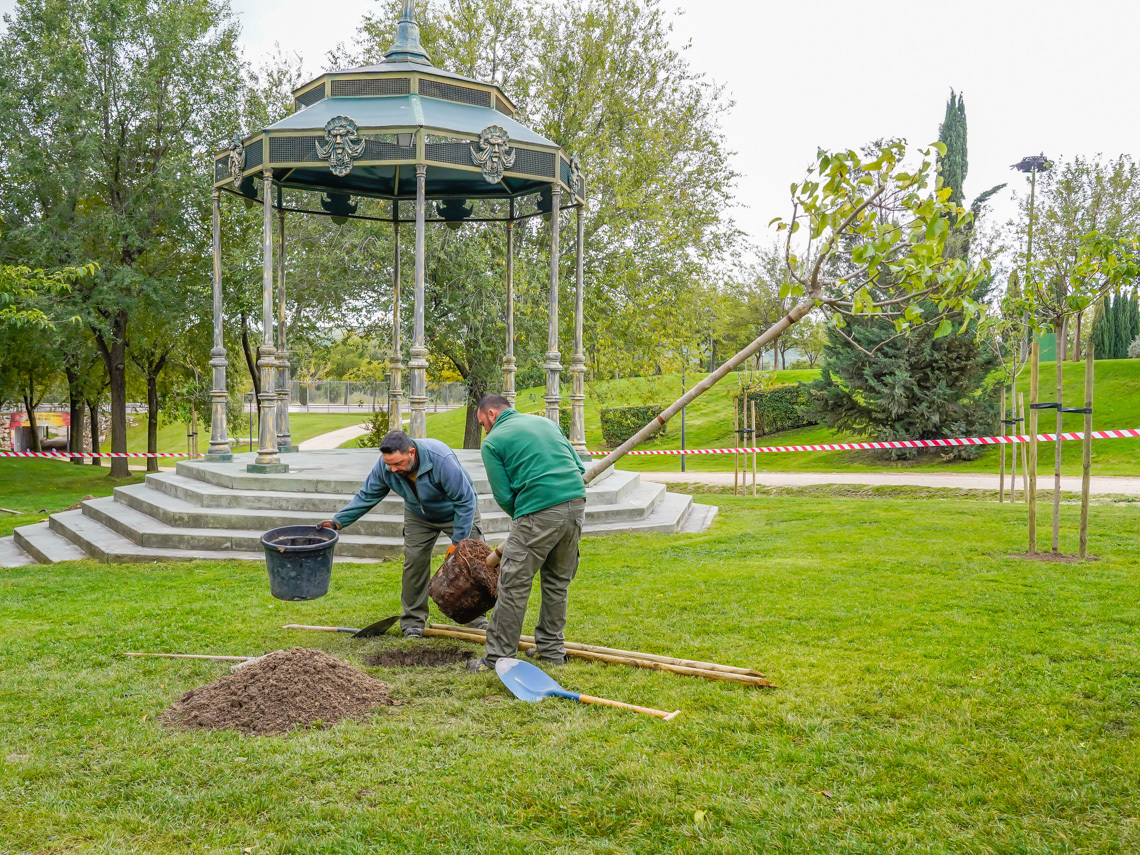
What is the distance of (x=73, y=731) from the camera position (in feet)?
13.4

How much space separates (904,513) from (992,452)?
12804mm

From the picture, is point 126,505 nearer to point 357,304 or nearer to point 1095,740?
point 357,304

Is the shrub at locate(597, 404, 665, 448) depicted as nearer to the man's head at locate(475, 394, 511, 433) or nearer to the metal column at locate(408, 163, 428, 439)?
the metal column at locate(408, 163, 428, 439)

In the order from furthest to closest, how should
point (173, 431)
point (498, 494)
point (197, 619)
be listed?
1. point (173, 431)
2. point (197, 619)
3. point (498, 494)

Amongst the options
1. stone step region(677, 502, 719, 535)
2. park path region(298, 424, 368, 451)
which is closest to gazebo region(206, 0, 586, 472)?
stone step region(677, 502, 719, 535)

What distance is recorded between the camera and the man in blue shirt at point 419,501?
549cm

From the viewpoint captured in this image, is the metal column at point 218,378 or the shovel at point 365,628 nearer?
the shovel at point 365,628

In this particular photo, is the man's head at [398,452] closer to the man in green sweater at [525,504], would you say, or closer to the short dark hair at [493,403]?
the short dark hair at [493,403]

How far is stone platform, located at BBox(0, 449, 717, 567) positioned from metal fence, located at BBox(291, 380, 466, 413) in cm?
4384

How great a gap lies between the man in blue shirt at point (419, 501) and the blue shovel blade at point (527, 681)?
3.03ft

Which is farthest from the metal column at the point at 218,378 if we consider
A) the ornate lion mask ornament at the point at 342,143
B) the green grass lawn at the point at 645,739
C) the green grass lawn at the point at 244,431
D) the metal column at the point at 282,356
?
the green grass lawn at the point at 244,431

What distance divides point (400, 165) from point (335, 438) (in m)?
31.2

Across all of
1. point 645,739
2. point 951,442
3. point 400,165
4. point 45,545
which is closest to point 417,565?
point 645,739

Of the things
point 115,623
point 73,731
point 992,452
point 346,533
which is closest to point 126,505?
point 346,533
